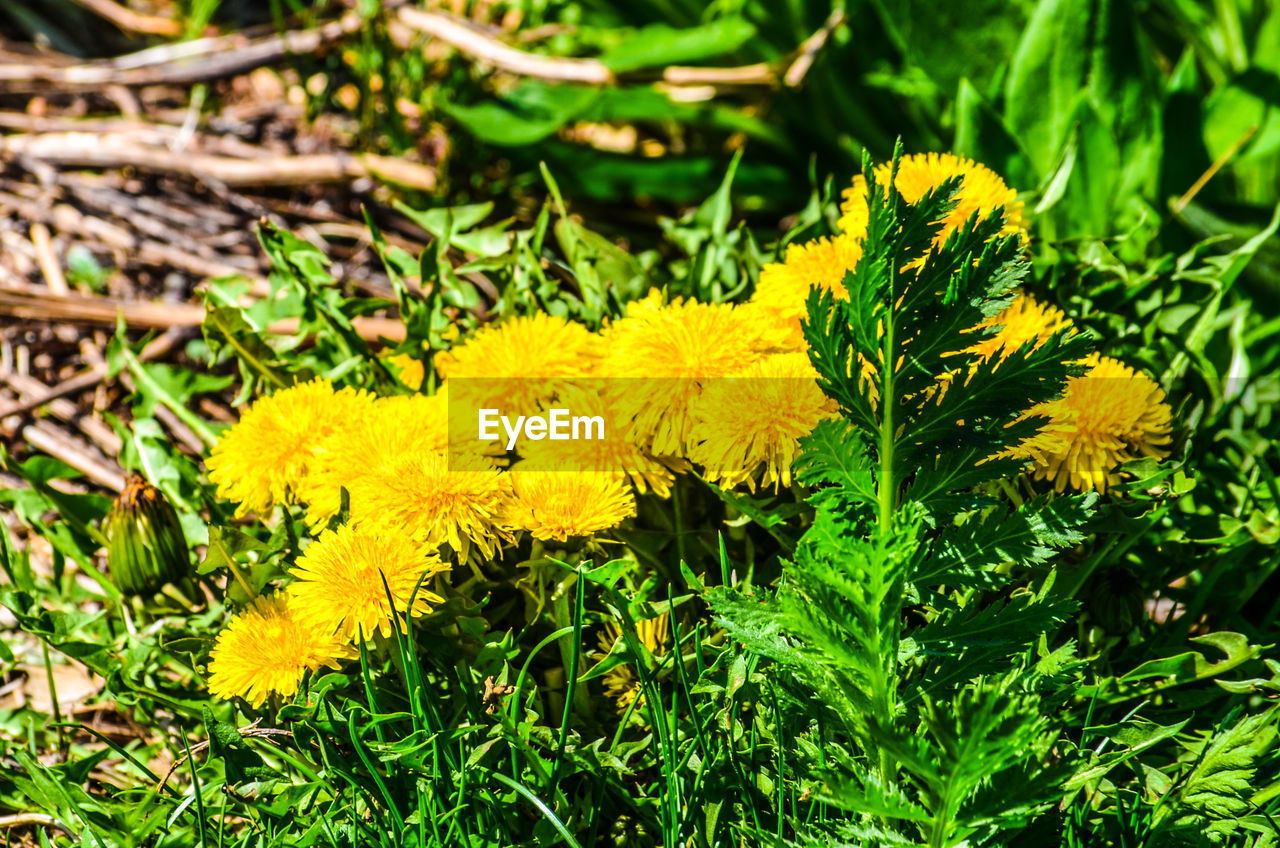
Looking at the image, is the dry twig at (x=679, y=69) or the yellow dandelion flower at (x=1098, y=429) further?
the dry twig at (x=679, y=69)

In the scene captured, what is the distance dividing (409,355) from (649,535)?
561 millimetres

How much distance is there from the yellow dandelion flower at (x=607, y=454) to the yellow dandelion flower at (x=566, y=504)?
0.02m

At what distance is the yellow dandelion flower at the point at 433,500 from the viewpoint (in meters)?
1.18

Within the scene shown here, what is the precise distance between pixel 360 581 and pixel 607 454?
1.13ft

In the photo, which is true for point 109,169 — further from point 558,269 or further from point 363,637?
point 363,637

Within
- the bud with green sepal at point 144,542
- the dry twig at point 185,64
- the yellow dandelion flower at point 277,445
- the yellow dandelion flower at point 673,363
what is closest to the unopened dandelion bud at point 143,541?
the bud with green sepal at point 144,542

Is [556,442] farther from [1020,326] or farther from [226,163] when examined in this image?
[226,163]

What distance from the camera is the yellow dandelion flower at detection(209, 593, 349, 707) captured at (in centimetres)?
114

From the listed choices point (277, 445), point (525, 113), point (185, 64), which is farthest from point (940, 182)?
point (185, 64)

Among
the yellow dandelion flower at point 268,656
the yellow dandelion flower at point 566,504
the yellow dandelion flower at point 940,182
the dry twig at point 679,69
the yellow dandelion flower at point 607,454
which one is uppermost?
the dry twig at point 679,69

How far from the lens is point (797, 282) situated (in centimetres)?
134

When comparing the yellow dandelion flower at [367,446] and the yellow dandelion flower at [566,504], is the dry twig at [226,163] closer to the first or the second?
the yellow dandelion flower at [367,446]

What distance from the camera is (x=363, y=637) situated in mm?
1131

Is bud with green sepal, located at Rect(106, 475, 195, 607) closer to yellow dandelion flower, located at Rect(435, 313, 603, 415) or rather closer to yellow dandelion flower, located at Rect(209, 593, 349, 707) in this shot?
yellow dandelion flower, located at Rect(209, 593, 349, 707)
